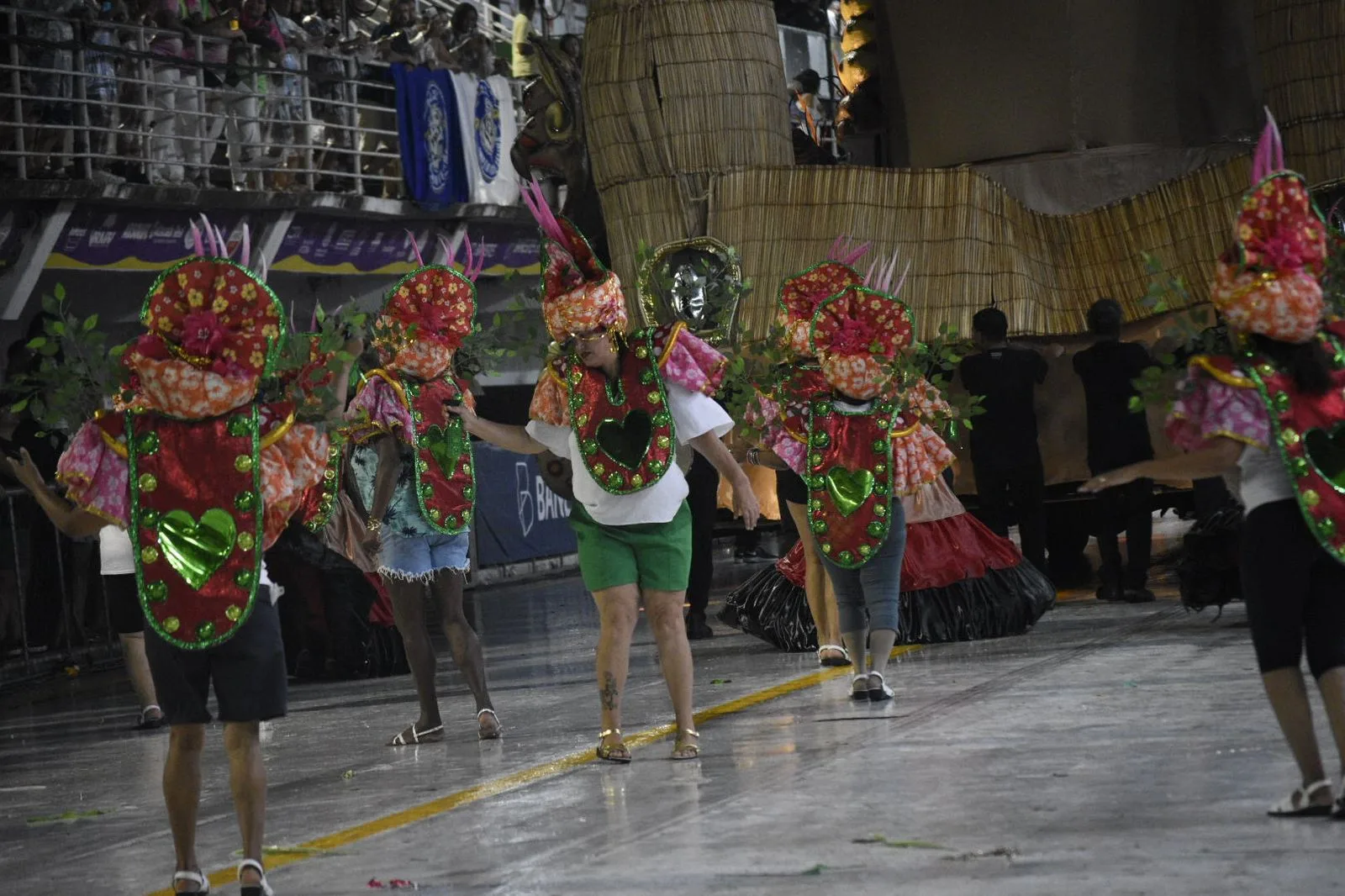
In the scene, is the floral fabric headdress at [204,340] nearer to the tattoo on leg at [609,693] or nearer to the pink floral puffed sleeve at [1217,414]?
the tattoo on leg at [609,693]

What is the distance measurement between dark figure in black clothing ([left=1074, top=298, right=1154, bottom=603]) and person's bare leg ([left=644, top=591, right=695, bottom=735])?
6074 mm

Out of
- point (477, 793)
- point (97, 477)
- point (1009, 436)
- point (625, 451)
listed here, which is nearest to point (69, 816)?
point (477, 793)

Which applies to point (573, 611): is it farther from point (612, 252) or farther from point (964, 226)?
point (964, 226)

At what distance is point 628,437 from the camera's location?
8484 mm

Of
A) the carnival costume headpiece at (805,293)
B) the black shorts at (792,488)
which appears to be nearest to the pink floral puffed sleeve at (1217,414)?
the carnival costume headpiece at (805,293)

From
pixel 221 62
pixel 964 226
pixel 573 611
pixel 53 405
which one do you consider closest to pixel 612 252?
pixel 964 226

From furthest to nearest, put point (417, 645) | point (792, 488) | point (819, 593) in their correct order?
point (792, 488)
point (819, 593)
point (417, 645)

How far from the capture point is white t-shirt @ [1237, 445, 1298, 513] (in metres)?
6.34

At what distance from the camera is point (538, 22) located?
2717 centimetres

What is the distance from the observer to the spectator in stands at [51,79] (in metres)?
17.2

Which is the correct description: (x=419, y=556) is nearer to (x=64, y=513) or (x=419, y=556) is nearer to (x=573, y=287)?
(x=573, y=287)

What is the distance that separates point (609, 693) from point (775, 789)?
1276 mm

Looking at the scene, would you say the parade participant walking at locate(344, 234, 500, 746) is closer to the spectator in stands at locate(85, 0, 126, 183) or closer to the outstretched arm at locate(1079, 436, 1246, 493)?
the outstretched arm at locate(1079, 436, 1246, 493)

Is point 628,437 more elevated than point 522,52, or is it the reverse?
point 522,52
